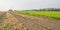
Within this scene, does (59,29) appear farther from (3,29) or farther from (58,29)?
(3,29)

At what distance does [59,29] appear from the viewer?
49.0 feet

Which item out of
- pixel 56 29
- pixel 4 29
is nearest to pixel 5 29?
pixel 4 29

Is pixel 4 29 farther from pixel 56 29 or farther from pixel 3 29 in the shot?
pixel 56 29

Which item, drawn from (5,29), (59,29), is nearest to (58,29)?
(59,29)

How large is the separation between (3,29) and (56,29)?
14.8 feet

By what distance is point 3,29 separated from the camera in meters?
15.7

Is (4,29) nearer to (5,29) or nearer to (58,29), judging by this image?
(5,29)

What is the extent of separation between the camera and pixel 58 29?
49.1ft

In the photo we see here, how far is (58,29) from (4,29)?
4.59 m

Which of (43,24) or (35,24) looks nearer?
(43,24)

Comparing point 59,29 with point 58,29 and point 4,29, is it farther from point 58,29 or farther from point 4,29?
point 4,29

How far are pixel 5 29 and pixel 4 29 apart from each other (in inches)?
3.8

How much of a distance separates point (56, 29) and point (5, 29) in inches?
171

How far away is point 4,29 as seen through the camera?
618 inches
